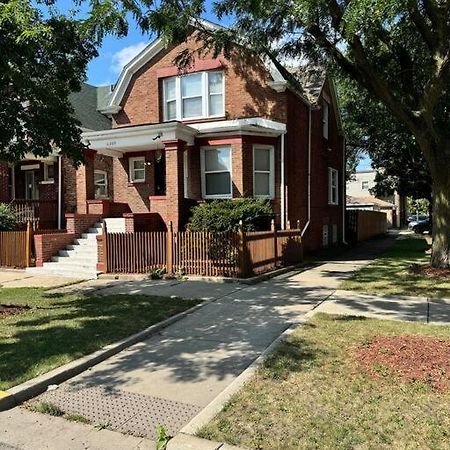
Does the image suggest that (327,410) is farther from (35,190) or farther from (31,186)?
(31,186)

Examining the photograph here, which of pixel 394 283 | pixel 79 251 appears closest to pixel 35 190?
pixel 79 251

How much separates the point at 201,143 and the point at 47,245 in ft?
20.5

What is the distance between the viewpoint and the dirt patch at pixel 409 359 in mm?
5078

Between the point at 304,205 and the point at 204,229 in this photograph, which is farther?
the point at 304,205

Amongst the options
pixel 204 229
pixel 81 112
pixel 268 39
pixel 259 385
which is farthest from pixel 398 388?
pixel 81 112

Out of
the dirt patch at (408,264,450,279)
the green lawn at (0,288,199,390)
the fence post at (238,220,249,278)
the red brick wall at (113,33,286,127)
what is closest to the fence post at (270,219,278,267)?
the fence post at (238,220,249,278)

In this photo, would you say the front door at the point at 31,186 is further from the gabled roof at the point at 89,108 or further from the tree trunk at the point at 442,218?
the tree trunk at the point at 442,218

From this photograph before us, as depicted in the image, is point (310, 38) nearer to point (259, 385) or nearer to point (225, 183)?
point (225, 183)

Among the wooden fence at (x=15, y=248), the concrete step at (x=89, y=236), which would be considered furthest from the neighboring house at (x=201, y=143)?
the wooden fence at (x=15, y=248)

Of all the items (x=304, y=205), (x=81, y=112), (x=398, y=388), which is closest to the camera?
(x=398, y=388)

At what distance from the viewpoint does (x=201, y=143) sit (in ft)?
56.7

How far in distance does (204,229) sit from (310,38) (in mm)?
6486

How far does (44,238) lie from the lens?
49.6 feet

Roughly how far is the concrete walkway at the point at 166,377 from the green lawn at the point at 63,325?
44 centimetres
